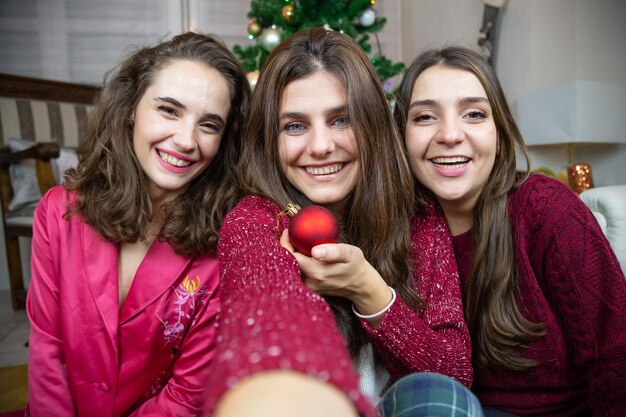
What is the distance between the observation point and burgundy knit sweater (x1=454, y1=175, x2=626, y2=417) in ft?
3.81

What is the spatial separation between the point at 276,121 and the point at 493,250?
63cm

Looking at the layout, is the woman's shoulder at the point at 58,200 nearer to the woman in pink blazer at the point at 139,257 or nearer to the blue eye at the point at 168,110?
the woman in pink blazer at the point at 139,257

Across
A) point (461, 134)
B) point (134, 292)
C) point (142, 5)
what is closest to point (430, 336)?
point (461, 134)

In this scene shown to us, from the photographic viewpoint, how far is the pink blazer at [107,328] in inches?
50.2

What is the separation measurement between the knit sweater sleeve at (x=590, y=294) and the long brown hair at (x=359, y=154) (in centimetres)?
34

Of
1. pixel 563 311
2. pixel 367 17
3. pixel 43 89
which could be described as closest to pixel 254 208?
pixel 563 311

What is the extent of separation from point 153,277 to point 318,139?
1.83ft

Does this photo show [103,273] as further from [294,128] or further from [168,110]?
[294,128]

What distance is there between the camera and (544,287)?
4.15 feet

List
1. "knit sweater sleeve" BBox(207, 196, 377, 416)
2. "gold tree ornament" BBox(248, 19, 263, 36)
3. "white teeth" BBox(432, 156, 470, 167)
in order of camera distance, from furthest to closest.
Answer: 1. "gold tree ornament" BBox(248, 19, 263, 36)
2. "white teeth" BBox(432, 156, 470, 167)
3. "knit sweater sleeve" BBox(207, 196, 377, 416)

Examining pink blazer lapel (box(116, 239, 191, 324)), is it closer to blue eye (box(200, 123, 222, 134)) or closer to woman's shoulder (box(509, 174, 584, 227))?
blue eye (box(200, 123, 222, 134))

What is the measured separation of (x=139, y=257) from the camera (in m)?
1.41

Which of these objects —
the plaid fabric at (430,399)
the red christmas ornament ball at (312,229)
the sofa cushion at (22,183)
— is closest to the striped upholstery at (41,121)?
the sofa cushion at (22,183)

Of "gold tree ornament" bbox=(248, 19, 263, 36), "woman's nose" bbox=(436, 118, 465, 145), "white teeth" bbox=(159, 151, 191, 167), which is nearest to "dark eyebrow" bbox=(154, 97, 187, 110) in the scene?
"white teeth" bbox=(159, 151, 191, 167)
